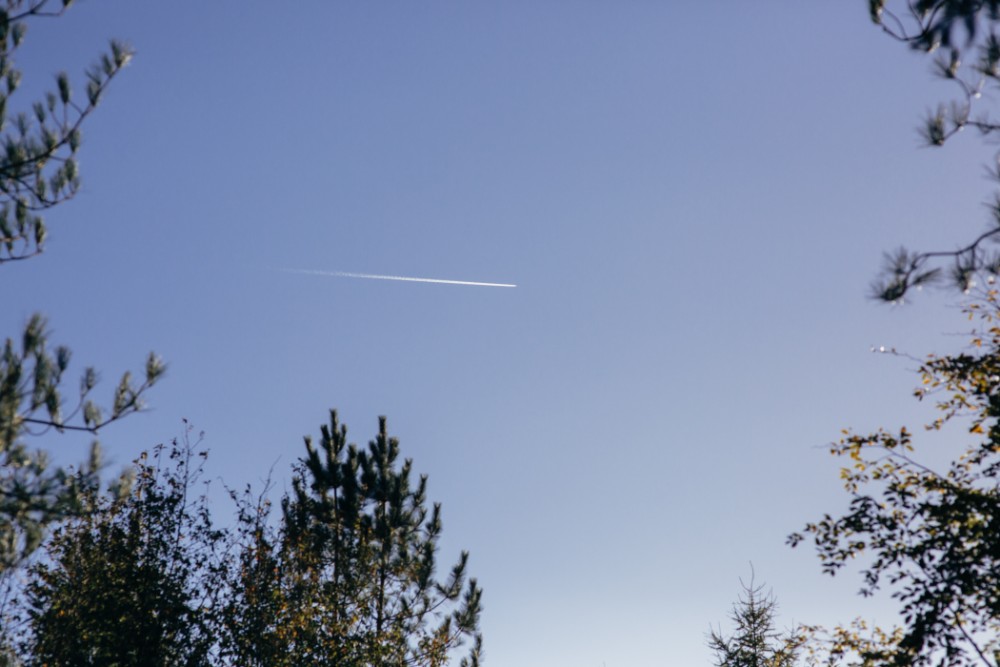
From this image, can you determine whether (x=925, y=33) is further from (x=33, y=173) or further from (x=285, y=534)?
(x=285, y=534)

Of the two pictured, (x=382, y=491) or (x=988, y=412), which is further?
(x=382, y=491)

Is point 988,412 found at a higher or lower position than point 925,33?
lower

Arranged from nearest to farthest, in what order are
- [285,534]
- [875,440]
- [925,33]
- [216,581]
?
[925,33]
[875,440]
[216,581]
[285,534]

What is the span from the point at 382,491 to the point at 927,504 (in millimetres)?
18502

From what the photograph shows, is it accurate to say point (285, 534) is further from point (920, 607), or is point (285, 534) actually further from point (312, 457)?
point (920, 607)

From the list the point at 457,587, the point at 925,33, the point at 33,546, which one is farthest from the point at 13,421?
the point at 457,587

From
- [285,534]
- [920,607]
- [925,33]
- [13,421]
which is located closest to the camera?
[13,421]

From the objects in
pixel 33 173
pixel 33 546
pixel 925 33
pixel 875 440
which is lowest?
pixel 33 546

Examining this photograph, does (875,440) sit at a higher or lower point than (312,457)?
lower

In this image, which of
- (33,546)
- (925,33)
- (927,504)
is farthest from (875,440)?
(33,546)

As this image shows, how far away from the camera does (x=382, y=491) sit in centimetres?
2647

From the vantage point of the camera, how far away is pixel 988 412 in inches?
436

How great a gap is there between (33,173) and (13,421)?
299cm

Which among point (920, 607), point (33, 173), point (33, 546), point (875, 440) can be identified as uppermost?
point (33, 173)
